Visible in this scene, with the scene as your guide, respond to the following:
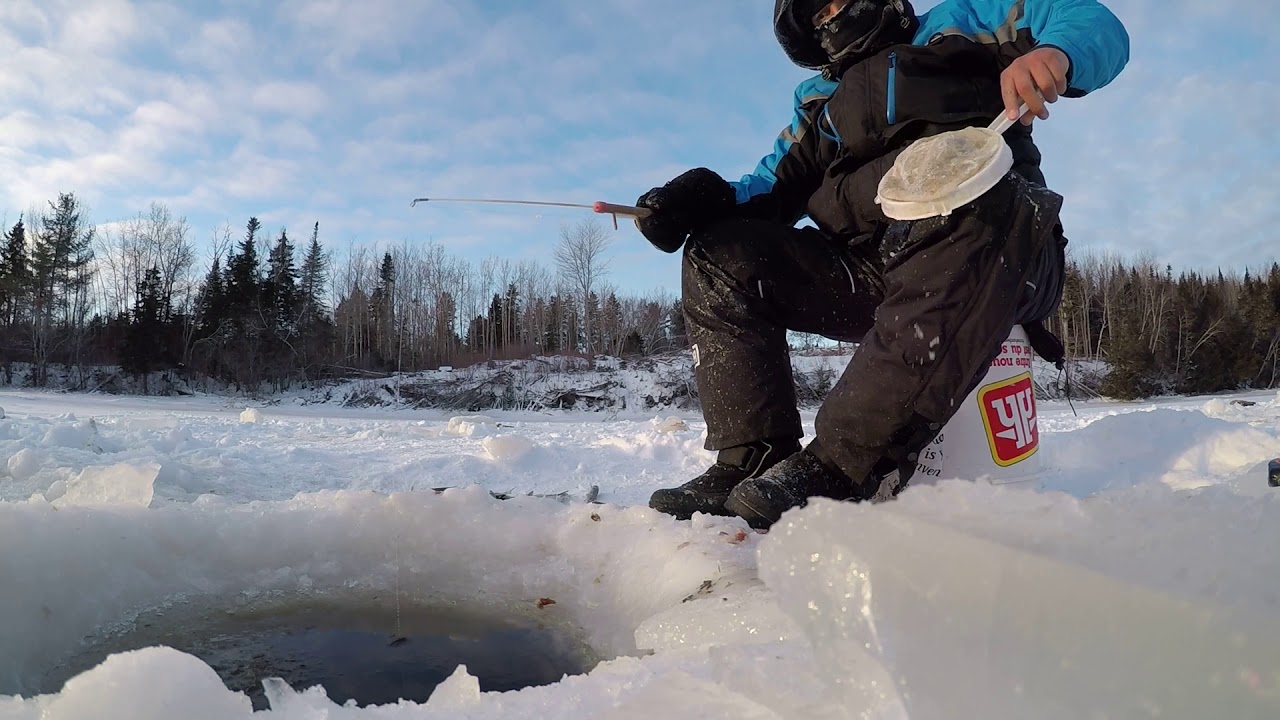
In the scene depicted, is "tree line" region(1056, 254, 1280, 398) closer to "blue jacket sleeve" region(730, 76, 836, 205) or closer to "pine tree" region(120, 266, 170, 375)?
"blue jacket sleeve" region(730, 76, 836, 205)

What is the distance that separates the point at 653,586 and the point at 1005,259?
0.82 meters

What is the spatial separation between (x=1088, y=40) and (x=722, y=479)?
1.11 m

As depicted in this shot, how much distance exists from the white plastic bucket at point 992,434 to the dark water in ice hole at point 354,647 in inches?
33.4

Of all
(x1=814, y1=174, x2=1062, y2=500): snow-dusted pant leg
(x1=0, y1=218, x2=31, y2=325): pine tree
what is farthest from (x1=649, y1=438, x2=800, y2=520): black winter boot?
(x1=0, y1=218, x2=31, y2=325): pine tree

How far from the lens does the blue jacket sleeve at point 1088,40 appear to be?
1.19 metres

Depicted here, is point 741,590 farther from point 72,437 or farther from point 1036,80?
point 72,437

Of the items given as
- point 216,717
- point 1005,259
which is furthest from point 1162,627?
point 1005,259

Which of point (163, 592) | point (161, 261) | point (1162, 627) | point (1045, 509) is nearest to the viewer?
point (1162, 627)

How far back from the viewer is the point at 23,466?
2.54 meters

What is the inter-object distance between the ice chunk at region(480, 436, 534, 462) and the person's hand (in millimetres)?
3383

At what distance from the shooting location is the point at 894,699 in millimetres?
430

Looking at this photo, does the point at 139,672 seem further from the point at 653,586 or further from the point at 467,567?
the point at 467,567

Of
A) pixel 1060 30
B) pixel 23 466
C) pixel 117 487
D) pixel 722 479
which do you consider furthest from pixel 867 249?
pixel 23 466

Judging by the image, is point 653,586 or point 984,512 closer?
point 984,512
